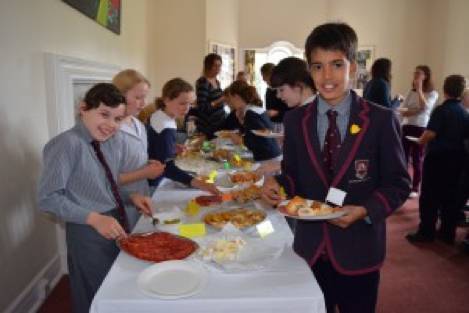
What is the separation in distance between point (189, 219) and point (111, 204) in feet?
1.08

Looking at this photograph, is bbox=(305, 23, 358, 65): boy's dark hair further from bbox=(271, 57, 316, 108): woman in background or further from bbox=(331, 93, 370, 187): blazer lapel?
bbox=(271, 57, 316, 108): woman in background

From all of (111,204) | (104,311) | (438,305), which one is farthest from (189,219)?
(438,305)

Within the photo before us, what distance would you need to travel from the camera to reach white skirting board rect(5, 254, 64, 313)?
2.04 meters

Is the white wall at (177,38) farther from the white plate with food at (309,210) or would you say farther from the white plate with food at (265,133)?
the white plate with food at (309,210)

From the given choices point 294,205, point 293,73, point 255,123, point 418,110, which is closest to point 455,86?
point 255,123

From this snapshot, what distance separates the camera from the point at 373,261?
1.26m

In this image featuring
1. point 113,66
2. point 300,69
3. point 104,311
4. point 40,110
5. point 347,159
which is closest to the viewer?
point 104,311

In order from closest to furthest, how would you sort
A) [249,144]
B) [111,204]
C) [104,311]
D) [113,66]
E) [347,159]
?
[104,311]
[347,159]
[111,204]
[249,144]
[113,66]

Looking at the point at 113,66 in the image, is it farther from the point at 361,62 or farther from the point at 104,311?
the point at 361,62

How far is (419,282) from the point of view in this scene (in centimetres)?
268

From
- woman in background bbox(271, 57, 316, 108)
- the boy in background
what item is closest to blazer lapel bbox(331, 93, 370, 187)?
woman in background bbox(271, 57, 316, 108)

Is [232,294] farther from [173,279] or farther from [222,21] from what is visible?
[222,21]

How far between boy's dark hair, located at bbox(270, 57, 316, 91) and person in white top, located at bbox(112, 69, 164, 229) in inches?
29.2

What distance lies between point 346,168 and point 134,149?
1.08m
